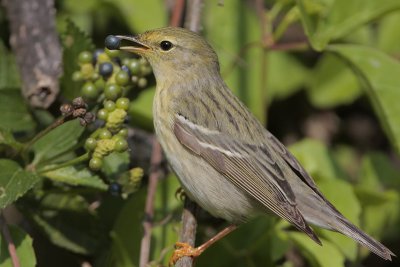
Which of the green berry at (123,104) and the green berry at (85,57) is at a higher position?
the green berry at (85,57)

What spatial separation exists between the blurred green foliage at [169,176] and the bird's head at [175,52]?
32cm

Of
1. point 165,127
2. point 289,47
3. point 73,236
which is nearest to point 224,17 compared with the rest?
point 289,47

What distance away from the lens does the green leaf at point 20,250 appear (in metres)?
3.37

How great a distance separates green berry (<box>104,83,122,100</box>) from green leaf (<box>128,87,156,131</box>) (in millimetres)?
927

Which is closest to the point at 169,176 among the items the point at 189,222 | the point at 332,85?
the point at 189,222

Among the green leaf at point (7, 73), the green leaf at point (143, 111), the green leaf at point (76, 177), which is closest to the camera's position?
the green leaf at point (76, 177)

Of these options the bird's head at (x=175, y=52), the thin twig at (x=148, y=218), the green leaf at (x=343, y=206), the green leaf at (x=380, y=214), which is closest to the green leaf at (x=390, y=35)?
the green leaf at (x=380, y=214)

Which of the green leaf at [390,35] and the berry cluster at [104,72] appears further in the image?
the green leaf at [390,35]

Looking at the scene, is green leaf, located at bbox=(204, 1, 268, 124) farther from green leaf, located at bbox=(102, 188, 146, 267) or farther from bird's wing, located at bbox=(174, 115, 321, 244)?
green leaf, located at bbox=(102, 188, 146, 267)

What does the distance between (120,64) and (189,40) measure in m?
0.49

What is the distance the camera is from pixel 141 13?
483cm

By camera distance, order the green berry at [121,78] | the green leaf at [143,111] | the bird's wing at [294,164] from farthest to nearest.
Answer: the green leaf at [143,111] → the bird's wing at [294,164] → the green berry at [121,78]

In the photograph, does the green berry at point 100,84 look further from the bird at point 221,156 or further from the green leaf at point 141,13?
the green leaf at point 141,13

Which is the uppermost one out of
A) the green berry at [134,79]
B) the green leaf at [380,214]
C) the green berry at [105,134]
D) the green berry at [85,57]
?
the green berry at [85,57]
